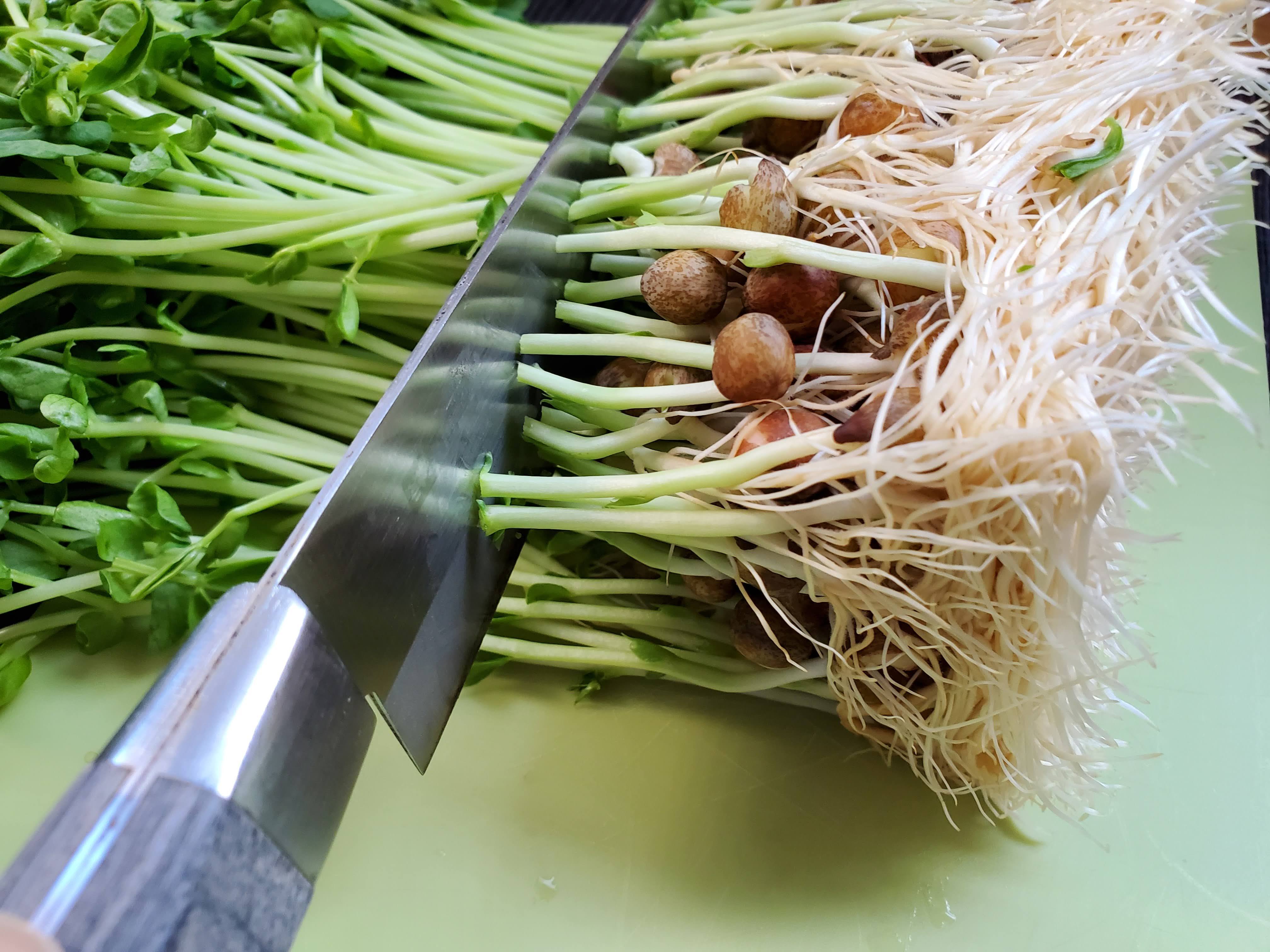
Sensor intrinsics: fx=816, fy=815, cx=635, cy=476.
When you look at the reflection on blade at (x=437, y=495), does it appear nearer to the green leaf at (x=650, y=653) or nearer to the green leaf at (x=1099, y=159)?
the green leaf at (x=650, y=653)

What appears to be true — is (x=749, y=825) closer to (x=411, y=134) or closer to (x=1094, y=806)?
(x=1094, y=806)

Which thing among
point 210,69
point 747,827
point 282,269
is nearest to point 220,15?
point 210,69

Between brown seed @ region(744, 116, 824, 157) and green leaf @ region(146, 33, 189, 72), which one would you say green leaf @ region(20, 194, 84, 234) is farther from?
brown seed @ region(744, 116, 824, 157)

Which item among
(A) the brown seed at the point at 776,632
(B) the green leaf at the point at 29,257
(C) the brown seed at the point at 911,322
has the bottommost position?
(A) the brown seed at the point at 776,632

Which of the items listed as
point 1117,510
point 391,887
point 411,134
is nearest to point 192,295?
point 411,134

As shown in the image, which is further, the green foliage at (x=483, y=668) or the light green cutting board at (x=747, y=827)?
the green foliage at (x=483, y=668)

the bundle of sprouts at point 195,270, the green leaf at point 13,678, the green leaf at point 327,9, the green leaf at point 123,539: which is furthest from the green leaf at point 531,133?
the green leaf at point 13,678
